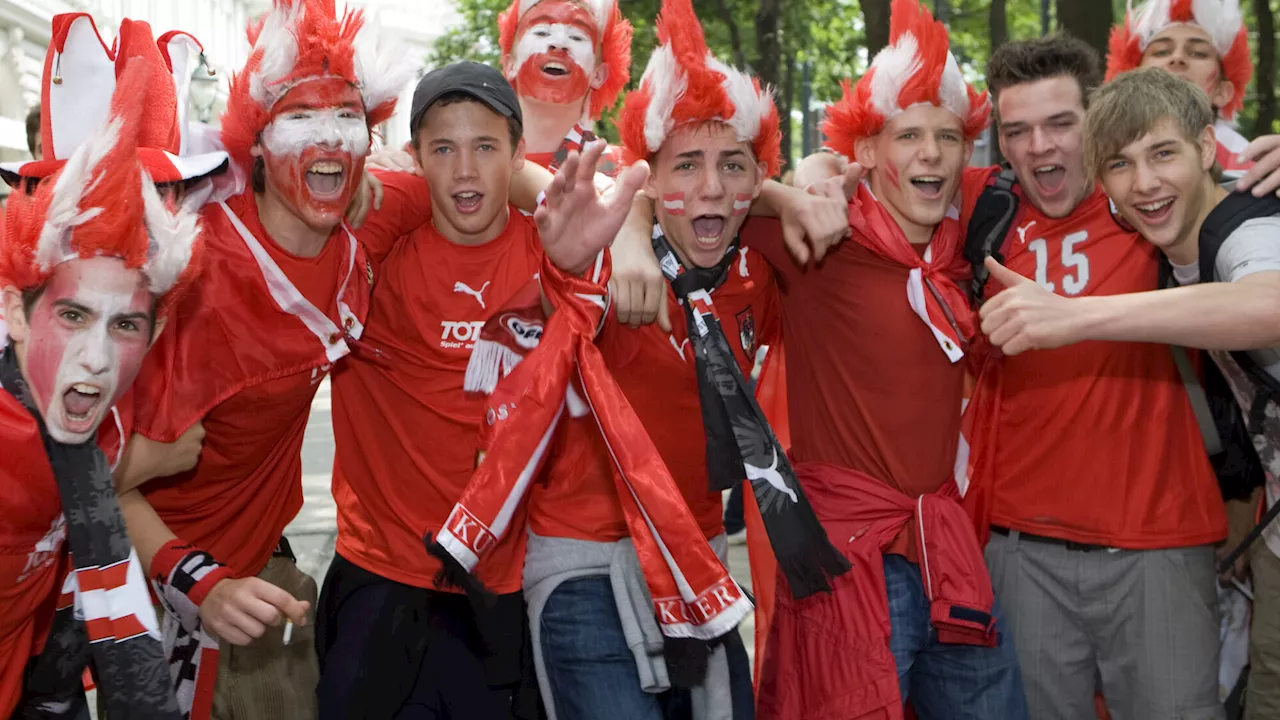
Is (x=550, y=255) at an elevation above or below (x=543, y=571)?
above

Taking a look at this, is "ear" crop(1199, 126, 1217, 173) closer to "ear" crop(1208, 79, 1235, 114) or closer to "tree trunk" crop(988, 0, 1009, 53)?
"ear" crop(1208, 79, 1235, 114)

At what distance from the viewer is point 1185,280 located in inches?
135

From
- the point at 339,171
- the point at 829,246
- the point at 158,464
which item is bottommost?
the point at 158,464

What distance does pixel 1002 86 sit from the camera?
3.82 meters

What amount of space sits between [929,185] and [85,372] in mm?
2263

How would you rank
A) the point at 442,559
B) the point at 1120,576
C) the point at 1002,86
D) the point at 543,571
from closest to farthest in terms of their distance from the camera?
the point at 442,559 < the point at 543,571 < the point at 1120,576 < the point at 1002,86

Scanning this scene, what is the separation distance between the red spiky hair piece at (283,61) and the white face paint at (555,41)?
155 centimetres

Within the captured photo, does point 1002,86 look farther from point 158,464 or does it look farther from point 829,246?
point 158,464

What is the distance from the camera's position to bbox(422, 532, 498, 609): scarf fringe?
3076mm

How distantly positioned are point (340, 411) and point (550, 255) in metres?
1.01

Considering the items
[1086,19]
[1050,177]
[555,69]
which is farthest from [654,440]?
[1086,19]

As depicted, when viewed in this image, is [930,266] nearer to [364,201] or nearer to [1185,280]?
[1185,280]

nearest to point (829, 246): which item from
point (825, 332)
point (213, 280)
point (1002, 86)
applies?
point (825, 332)

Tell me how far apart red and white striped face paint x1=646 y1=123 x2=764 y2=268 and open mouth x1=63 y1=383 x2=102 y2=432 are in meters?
1.53
